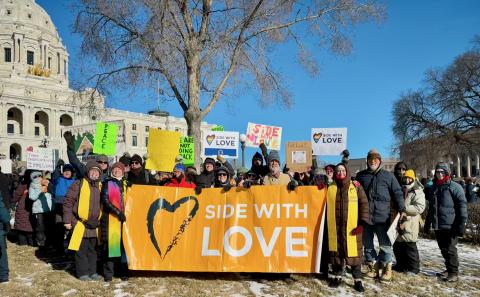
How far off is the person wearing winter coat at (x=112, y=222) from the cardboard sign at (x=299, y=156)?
4483 mm

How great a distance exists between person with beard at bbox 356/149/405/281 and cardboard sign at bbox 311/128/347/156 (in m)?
5.38

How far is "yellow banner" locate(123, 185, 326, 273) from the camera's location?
20.1ft

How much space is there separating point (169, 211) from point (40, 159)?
10.2 m

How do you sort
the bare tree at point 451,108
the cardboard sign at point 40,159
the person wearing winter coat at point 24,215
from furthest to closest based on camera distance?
the bare tree at point 451,108 → the cardboard sign at point 40,159 → the person wearing winter coat at point 24,215

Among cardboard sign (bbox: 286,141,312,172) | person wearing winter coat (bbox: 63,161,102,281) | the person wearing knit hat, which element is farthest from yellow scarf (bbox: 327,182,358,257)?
cardboard sign (bbox: 286,141,312,172)

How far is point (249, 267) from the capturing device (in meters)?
6.12

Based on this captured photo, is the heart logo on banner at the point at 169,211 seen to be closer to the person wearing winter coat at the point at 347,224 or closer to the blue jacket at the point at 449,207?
the person wearing winter coat at the point at 347,224

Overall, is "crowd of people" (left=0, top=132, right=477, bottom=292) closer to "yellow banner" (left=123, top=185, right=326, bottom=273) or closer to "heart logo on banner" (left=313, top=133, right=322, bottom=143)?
"yellow banner" (left=123, top=185, right=326, bottom=273)

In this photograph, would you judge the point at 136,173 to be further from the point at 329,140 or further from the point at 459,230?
the point at 329,140

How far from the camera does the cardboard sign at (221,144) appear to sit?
13.2 meters

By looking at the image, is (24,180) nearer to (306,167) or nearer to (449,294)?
(306,167)

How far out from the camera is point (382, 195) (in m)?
6.11

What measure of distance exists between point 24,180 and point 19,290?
424cm

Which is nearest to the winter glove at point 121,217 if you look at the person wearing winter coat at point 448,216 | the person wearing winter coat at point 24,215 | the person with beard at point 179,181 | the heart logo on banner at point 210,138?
the person with beard at point 179,181
